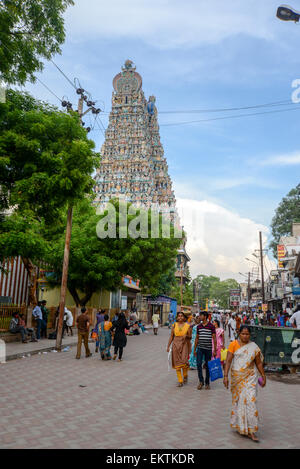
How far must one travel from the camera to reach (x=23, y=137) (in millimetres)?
12156

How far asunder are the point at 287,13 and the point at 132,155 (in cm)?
8401

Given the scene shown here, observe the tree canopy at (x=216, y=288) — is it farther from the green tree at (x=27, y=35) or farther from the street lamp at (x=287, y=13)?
the street lamp at (x=287, y=13)

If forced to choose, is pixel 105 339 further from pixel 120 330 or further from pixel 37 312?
pixel 37 312

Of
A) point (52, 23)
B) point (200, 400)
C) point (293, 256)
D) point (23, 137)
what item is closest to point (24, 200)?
point (23, 137)

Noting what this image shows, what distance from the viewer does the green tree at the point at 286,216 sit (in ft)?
176

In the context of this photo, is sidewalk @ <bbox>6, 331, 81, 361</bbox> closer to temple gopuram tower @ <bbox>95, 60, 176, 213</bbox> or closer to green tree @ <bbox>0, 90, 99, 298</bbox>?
green tree @ <bbox>0, 90, 99, 298</bbox>

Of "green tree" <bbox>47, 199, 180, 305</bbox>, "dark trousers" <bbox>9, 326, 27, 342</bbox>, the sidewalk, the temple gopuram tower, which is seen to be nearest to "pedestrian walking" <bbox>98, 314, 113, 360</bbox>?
the sidewalk

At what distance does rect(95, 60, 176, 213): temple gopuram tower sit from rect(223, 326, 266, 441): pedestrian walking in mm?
77676

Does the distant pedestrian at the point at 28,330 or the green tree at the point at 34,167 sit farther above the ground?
the green tree at the point at 34,167

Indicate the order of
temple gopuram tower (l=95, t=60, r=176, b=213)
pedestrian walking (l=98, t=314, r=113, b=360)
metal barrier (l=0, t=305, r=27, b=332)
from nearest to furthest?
1. pedestrian walking (l=98, t=314, r=113, b=360)
2. metal barrier (l=0, t=305, r=27, b=332)
3. temple gopuram tower (l=95, t=60, r=176, b=213)

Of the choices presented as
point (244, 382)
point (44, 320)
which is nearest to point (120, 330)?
point (44, 320)

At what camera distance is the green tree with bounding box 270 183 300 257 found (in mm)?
53594

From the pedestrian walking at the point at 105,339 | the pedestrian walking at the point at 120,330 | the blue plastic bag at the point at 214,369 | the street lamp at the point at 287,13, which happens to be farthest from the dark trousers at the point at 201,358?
the street lamp at the point at 287,13

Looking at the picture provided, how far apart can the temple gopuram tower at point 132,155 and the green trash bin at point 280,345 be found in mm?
72323
